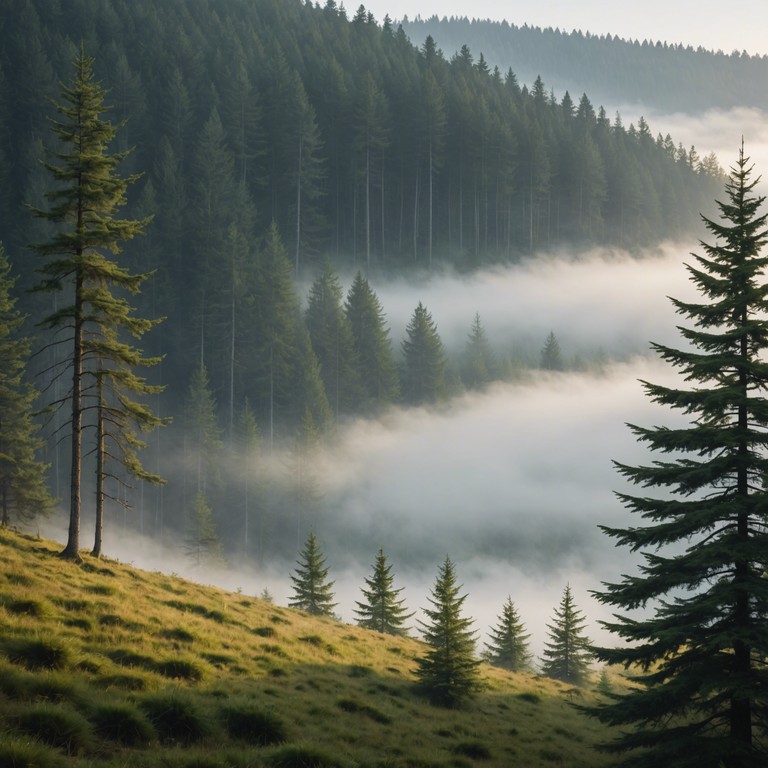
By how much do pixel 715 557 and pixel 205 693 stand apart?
11.5 meters

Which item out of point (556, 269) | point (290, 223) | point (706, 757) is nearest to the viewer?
point (706, 757)

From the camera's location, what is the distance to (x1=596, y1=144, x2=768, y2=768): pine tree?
517 inches

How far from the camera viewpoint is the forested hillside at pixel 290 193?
79000 millimetres

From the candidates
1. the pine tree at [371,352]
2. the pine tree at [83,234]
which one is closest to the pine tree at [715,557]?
the pine tree at [83,234]

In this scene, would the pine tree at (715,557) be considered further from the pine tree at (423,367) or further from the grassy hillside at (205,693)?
the pine tree at (423,367)

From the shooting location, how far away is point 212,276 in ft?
267

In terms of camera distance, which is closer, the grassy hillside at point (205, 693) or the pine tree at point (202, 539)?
the grassy hillside at point (205, 693)

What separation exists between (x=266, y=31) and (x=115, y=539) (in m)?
115

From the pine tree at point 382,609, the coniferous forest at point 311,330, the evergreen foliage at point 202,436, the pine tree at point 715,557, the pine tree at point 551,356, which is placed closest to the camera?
the pine tree at point 715,557

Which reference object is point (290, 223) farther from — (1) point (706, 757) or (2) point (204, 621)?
(1) point (706, 757)

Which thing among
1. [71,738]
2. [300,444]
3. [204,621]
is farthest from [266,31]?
[71,738]

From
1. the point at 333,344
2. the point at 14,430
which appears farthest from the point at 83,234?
the point at 333,344

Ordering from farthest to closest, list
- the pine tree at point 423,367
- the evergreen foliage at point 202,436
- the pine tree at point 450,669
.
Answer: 1. the pine tree at point 423,367
2. the evergreen foliage at point 202,436
3. the pine tree at point 450,669

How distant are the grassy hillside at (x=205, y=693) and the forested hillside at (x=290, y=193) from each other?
42.1 metres
